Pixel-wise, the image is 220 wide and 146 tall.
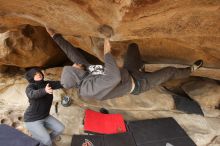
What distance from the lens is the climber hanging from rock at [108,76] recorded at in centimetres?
373

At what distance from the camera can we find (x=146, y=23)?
3439mm

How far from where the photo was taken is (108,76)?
12.3 feet

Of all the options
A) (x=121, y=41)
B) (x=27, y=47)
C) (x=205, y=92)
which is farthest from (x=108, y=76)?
(x=27, y=47)

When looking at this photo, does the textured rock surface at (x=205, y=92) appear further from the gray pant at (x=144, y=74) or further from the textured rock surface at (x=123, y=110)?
the gray pant at (x=144, y=74)

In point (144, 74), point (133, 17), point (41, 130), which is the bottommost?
point (41, 130)

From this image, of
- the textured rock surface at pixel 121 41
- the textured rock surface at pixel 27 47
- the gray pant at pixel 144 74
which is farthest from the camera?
the textured rock surface at pixel 27 47

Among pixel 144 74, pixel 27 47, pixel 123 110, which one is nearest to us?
pixel 144 74

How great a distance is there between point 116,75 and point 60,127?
2024 mm

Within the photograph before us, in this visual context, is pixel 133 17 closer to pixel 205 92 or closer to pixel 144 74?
pixel 144 74

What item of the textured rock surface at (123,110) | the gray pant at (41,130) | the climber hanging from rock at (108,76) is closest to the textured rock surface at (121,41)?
the textured rock surface at (123,110)

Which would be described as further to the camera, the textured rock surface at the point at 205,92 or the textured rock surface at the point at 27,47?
the textured rock surface at the point at 27,47

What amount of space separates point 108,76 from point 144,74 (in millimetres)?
1063

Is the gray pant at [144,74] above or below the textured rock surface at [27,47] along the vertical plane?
below

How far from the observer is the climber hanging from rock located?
12.2ft
